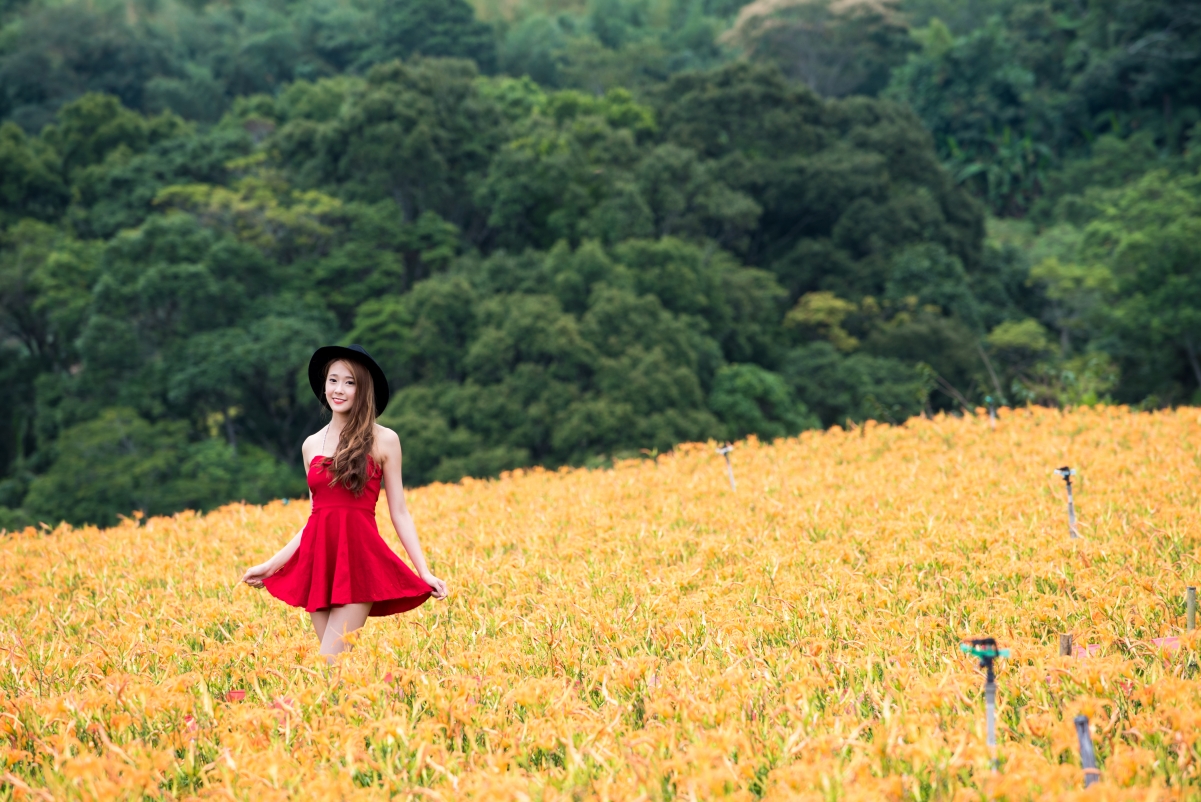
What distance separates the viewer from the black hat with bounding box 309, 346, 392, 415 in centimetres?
323

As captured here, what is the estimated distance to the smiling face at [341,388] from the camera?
3.24 metres

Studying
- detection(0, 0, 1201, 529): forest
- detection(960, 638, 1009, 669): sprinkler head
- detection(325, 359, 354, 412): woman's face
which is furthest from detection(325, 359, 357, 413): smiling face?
detection(0, 0, 1201, 529): forest

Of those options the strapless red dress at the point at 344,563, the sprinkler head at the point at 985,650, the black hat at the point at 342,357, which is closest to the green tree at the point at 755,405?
the black hat at the point at 342,357

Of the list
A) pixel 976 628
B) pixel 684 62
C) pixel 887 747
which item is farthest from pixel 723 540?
pixel 684 62

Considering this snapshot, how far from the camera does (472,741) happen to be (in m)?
2.47

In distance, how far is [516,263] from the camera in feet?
70.6

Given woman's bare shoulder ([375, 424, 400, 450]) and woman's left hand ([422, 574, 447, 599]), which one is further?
woman's bare shoulder ([375, 424, 400, 450])

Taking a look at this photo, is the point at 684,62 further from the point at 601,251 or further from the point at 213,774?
the point at 213,774

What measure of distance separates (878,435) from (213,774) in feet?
19.5

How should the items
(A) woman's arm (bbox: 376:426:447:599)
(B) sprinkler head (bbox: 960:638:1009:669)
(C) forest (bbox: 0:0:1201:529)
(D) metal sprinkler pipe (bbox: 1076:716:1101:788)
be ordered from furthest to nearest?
(C) forest (bbox: 0:0:1201:529) < (A) woman's arm (bbox: 376:426:447:599) < (B) sprinkler head (bbox: 960:638:1009:669) < (D) metal sprinkler pipe (bbox: 1076:716:1101:788)

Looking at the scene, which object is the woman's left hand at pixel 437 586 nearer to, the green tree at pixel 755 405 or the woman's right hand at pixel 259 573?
the woman's right hand at pixel 259 573

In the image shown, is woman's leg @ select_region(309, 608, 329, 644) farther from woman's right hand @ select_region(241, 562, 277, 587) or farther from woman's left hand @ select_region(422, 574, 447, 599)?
woman's left hand @ select_region(422, 574, 447, 599)

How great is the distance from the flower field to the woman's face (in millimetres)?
737

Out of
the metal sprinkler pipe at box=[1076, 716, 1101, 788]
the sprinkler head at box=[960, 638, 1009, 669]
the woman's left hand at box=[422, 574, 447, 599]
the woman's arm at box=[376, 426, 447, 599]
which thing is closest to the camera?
the metal sprinkler pipe at box=[1076, 716, 1101, 788]
